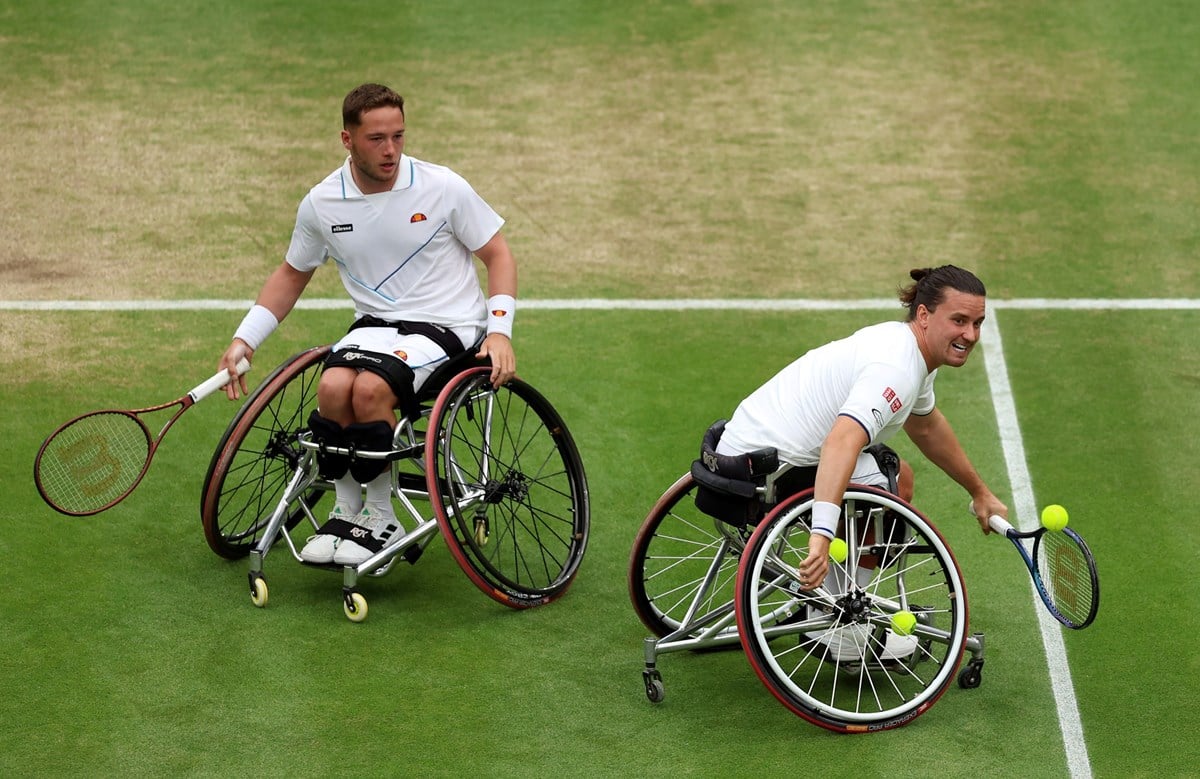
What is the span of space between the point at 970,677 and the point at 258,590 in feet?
9.11

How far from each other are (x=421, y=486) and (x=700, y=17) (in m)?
7.31

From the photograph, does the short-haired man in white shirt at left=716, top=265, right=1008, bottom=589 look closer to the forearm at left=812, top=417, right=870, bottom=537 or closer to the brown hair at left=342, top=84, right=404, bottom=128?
the forearm at left=812, top=417, right=870, bottom=537

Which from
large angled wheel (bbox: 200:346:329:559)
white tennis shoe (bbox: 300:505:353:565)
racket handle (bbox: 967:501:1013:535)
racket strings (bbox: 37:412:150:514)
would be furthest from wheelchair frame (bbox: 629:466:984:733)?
racket strings (bbox: 37:412:150:514)

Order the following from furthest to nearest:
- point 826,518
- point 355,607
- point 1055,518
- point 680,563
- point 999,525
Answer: point 680,563
point 355,607
point 999,525
point 1055,518
point 826,518

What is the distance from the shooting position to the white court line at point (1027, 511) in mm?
5808

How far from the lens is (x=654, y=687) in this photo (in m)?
6.00

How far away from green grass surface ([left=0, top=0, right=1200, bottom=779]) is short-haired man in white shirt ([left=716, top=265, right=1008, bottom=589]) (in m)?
0.88

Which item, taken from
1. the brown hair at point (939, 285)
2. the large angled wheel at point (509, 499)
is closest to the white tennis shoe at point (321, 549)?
the large angled wheel at point (509, 499)

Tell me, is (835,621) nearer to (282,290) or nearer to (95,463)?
(282,290)

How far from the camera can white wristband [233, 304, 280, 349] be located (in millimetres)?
6750

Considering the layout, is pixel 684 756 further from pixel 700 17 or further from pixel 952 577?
pixel 700 17

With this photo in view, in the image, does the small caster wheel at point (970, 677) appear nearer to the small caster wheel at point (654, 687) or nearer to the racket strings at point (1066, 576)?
the racket strings at point (1066, 576)

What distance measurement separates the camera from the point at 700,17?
13188mm

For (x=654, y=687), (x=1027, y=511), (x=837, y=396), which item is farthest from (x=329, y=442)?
(x=1027, y=511)
